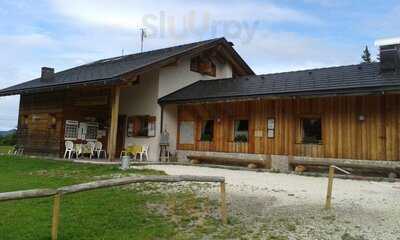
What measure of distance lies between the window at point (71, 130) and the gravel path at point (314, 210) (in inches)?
399

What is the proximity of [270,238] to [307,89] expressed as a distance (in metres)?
9.39

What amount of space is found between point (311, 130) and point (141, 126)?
7.55m

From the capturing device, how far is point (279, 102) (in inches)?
617

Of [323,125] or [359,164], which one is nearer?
[359,164]

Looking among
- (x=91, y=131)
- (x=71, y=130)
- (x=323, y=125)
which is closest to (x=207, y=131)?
(x=323, y=125)

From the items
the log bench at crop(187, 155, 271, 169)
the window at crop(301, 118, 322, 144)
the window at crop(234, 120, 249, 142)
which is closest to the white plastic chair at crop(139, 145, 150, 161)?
the log bench at crop(187, 155, 271, 169)

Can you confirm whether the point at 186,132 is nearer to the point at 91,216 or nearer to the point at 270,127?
the point at 270,127

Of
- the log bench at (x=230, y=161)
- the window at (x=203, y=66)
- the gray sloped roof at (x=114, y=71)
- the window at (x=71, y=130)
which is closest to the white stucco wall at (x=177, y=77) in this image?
the window at (x=203, y=66)

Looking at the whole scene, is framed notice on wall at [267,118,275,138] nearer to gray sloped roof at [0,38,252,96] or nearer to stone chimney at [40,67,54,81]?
gray sloped roof at [0,38,252,96]

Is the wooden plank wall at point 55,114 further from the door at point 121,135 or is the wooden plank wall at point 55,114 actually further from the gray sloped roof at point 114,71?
the gray sloped roof at point 114,71

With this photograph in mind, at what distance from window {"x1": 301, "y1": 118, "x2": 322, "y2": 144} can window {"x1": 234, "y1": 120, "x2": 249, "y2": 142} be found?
89.7 inches

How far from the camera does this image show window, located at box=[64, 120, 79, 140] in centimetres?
1875

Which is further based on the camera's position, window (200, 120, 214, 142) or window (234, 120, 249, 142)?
window (200, 120, 214, 142)

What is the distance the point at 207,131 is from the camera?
17859 millimetres
